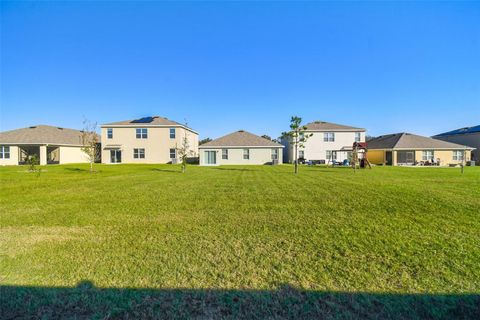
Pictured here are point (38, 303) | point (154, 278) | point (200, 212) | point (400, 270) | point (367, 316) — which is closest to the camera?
point (367, 316)

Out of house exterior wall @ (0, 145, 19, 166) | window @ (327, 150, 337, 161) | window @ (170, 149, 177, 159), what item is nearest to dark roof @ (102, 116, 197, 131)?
window @ (170, 149, 177, 159)

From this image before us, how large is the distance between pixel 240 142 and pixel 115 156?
19113mm

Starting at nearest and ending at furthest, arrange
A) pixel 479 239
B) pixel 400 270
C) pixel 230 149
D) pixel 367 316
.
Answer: pixel 367 316
pixel 400 270
pixel 479 239
pixel 230 149

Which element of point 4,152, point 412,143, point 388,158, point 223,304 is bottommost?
point 223,304

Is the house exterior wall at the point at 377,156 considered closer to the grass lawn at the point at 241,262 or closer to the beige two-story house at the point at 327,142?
the beige two-story house at the point at 327,142

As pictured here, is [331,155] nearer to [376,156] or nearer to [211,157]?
[376,156]

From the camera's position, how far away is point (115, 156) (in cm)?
3744

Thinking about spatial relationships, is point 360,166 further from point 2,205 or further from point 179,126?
point 2,205

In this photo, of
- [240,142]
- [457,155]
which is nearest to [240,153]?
[240,142]

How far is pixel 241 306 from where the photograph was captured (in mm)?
2912

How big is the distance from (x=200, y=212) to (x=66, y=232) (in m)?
3.18

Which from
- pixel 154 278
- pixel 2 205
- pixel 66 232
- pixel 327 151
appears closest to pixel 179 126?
pixel 327 151

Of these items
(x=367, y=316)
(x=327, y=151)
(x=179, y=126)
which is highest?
(x=179, y=126)

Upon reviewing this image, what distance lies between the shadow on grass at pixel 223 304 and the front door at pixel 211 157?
3272 cm
